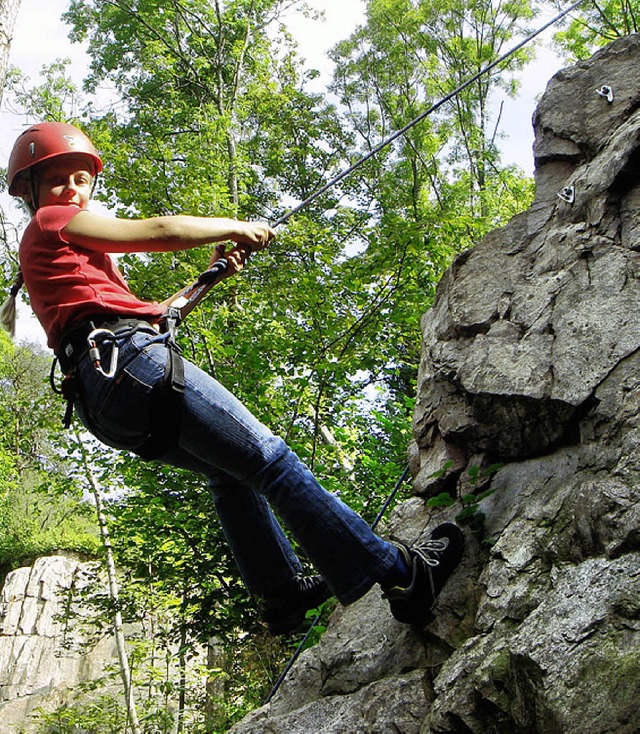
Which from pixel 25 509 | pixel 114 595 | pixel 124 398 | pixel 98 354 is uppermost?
pixel 25 509

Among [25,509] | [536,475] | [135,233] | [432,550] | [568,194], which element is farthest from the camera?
[25,509]

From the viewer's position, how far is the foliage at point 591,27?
50.6 ft

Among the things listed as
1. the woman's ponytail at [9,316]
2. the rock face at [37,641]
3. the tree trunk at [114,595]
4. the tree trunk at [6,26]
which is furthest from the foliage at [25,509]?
the woman's ponytail at [9,316]

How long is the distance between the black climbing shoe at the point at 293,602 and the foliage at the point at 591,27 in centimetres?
1538

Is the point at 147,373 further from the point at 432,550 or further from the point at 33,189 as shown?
the point at 432,550

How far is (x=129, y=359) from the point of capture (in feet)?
7.87

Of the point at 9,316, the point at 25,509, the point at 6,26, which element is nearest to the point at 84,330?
the point at 9,316

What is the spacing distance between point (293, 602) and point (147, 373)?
1172 mm

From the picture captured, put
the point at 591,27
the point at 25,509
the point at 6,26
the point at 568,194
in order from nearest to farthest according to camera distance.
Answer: the point at 568,194 → the point at 6,26 → the point at 591,27 → the point at 25,509

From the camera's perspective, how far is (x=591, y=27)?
1667 cm

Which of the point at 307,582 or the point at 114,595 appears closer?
the point at 307,582

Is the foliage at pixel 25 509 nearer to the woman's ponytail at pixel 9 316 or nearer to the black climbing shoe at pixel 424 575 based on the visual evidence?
the woman's ponytail at pixel 9 316

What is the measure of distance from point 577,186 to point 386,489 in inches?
162

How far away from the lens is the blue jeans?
7.91 feet
